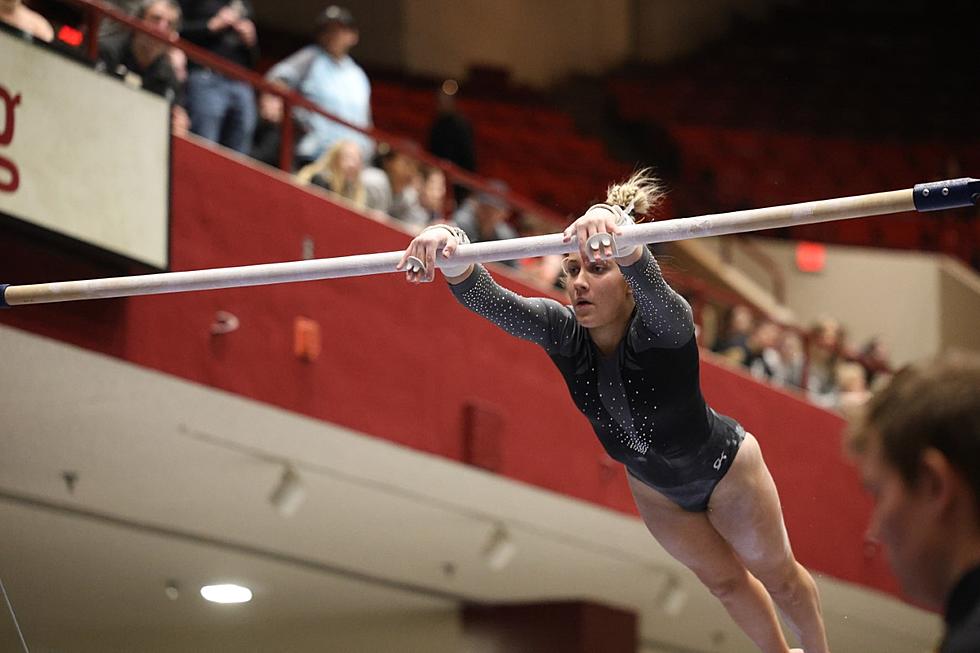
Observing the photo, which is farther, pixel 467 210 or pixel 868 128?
pixel 868 128

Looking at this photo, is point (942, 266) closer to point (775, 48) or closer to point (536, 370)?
point (775, 48)

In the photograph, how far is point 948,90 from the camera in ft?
53.5

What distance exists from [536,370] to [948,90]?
10708 millimetres

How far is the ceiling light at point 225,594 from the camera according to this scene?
24.8ft

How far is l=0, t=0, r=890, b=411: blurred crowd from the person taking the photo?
5.99 m

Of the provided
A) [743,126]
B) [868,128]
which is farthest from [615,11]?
[868,128]

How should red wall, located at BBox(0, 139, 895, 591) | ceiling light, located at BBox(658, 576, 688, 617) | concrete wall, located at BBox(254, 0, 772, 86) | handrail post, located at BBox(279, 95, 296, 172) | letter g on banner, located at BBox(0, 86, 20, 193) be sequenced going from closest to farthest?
letter g on banner, located at BBox(0, 86, 20, 193) < red wall, located at BBox(0, 139, 895, 591) < handrail post, located at BBox(279, 95, 296, 172) < ceiling light, located at BBox(658, 576, 688, 617) < concrete wall, located at BBox(254, 0, 772, 86)

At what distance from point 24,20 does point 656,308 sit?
314 cm

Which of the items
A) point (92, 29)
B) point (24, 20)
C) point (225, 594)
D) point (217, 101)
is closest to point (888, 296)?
point (225, 594)

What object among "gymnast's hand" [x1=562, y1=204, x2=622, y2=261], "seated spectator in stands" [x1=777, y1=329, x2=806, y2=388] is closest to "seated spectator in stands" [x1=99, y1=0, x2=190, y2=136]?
"gymnast's hand" [x1=562, y1=204, x2=622, y2=261]

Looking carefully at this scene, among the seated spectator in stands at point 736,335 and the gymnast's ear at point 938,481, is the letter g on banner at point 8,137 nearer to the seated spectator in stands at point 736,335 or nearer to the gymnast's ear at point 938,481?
the gymnast's ear at point 938,481

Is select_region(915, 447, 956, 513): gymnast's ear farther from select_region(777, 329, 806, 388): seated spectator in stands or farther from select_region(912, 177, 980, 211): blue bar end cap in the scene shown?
select_region(777, 329, 806, 388): seated spectator in stands

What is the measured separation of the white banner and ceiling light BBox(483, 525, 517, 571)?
3.23 m

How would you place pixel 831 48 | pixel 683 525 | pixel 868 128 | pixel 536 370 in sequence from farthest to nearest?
1. pixel 831 48
2. pixel 868 128
3. pixel 536 370
4. pixel 683 525
